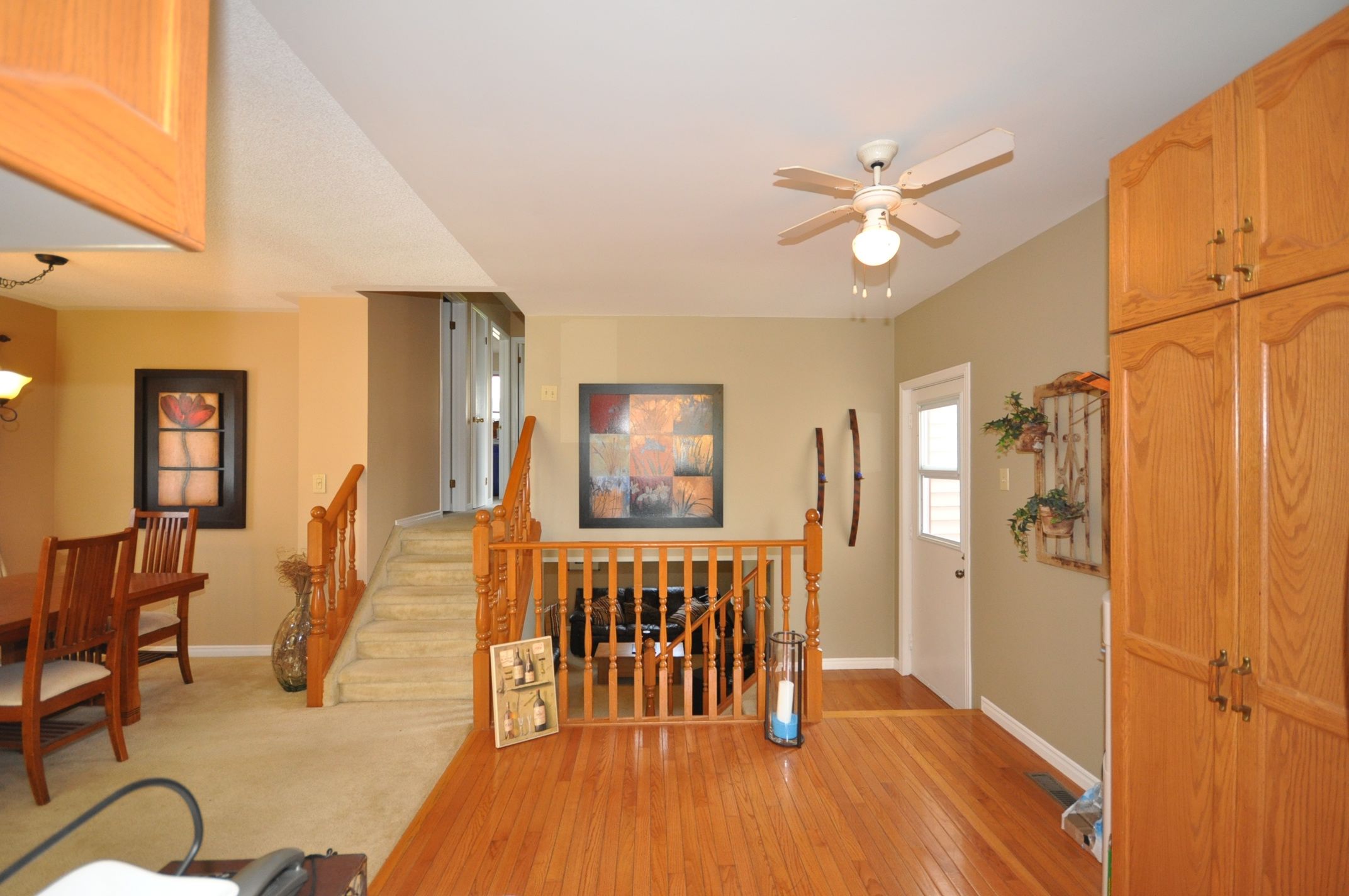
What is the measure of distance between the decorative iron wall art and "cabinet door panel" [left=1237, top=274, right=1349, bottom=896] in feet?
4.04

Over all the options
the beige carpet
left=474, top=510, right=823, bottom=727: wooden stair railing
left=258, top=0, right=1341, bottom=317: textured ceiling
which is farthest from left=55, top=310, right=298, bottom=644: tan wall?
left=258, top=0, right=1341, bottom=317: textured ceiling

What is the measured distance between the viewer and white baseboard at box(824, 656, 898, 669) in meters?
5.17

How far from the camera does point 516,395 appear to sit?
796 cm

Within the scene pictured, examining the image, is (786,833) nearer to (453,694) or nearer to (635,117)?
(453,694)

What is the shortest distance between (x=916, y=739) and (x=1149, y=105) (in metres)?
2.78

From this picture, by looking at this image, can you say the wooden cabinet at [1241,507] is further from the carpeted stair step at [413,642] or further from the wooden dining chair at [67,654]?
the wooden dining chair at [67,654]

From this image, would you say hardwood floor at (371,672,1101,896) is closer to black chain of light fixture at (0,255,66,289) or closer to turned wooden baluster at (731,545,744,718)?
turned wooden baluster at (731,545,744,718)

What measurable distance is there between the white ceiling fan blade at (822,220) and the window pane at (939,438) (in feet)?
7.09

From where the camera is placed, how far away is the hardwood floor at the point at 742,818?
2174mm

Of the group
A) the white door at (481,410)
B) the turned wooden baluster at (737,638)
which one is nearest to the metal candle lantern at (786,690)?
the turned wooden baluster at (737,638)

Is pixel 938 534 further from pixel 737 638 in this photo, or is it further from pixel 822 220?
pixel 822 220

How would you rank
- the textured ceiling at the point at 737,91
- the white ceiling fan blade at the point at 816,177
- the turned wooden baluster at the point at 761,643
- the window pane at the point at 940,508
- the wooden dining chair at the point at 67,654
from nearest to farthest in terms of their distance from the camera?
the textured ceiling at the point at 737,91 < the white ceiling fan blade at the point at 816,177 < the wooden dining chair at the point at 67,654 < the turned wooden baluster at the point at 761,643 < the window pane at the point at 940,508

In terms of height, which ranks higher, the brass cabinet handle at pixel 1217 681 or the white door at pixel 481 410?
the white door at pixel 481 410

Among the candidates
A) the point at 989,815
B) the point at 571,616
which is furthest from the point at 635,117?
the point at 571,616
